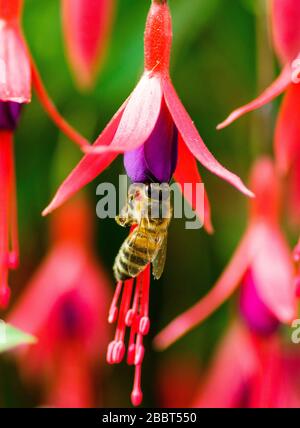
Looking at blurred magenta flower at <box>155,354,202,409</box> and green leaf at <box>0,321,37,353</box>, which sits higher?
green leaf at <box>0,321,37,353</box>

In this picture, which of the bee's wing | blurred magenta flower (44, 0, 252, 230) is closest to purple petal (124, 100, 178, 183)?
blurred magenta flower (44, 0, 252, 230)

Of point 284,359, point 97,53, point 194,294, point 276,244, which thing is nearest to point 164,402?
point 194,294

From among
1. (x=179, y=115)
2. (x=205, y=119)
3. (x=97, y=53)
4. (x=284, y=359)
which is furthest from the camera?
(x=205, y=119)

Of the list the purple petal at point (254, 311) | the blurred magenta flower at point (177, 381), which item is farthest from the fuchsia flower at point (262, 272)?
the blurred magenta flower at point (177, 381)

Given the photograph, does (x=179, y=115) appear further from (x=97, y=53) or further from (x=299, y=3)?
(x=97, y=53)

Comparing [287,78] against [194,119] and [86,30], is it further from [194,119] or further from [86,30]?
[194,119]

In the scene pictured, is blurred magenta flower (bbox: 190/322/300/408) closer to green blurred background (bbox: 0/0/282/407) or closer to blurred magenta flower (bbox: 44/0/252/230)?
green blurred background (bbox: 0/0/282/407)
